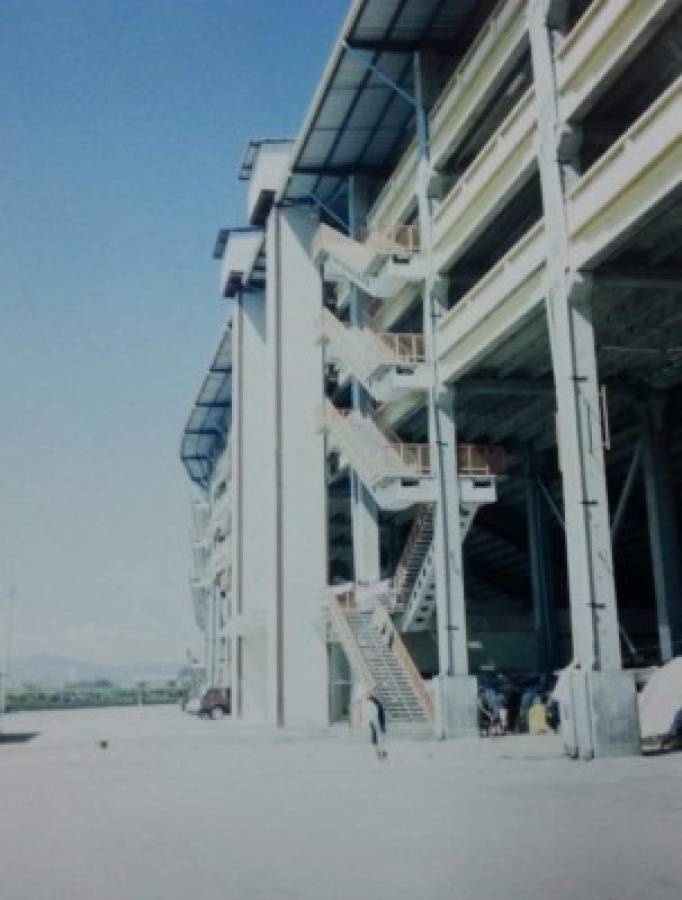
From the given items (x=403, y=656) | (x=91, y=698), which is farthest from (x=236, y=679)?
(x=91, y=698)

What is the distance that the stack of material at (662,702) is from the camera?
21569 millimetres

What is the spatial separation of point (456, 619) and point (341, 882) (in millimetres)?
20991

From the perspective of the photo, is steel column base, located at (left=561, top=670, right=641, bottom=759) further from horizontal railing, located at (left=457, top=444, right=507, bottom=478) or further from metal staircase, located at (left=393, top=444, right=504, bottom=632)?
horizontal railing, located at (left=457, top=444, right=507, bottom=478)

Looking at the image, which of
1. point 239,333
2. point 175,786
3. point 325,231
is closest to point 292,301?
point 325,231

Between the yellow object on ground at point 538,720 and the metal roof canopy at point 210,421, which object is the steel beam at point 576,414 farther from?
the metal roof canopy at point 210,421

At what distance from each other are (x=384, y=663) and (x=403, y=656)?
2.27 feet

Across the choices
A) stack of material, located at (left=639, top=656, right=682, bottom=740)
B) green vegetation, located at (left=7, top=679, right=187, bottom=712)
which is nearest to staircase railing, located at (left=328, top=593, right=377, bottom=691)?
stack of material, located at (left=639, top=656, right=682, bottom=740)

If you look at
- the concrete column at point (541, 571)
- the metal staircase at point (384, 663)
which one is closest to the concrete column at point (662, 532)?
the concrete column at point (541, 571)

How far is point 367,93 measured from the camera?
34719 mm

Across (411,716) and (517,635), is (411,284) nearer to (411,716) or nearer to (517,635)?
(411,716)

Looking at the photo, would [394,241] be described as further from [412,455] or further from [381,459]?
[381,459]

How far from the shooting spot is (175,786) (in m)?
16.4

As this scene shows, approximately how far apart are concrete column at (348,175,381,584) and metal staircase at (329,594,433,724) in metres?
1.69

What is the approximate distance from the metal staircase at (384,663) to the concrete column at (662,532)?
756 cm
